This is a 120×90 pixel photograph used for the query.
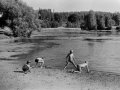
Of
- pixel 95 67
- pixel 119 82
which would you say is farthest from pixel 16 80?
pixel 95 67

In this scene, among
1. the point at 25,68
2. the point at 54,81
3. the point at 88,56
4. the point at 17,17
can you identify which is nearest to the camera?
the point at 54,81

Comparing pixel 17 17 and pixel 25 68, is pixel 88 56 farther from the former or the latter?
pixel 17 17

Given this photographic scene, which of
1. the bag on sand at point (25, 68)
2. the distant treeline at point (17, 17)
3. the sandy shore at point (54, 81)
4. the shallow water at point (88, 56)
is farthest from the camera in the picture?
the distant treeline at point (17, 17)

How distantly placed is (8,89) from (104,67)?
64.9 feet

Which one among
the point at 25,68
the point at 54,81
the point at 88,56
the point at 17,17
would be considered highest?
the point at 17,17

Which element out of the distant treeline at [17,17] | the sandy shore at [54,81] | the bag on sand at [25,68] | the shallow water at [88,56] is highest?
the distant treeline at [17,17]

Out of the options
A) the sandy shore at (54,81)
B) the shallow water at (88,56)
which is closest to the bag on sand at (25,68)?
the sandy shore at (54,81)

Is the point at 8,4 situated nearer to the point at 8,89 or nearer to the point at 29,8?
the point at 29,8

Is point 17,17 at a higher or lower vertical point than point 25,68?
higher

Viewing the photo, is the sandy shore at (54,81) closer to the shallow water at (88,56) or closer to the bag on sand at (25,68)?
the bag on sand at (25,68)

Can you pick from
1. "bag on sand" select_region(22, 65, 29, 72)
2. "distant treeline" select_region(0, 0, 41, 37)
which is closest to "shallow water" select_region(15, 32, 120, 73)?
"bag on sand" select_region(22, 65, 29, 72)

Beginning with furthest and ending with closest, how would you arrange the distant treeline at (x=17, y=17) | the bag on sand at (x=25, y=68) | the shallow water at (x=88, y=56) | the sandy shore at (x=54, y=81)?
the distant treeline at (x=17, y=17)
the shallow water at (x=88, y=56)
the bag on sand at (x=25, y=68)
the sandy shore at (x=54, y=81)

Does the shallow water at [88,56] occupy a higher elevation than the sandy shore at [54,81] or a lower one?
lower

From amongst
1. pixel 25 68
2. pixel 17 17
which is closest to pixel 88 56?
pixel 25 68
